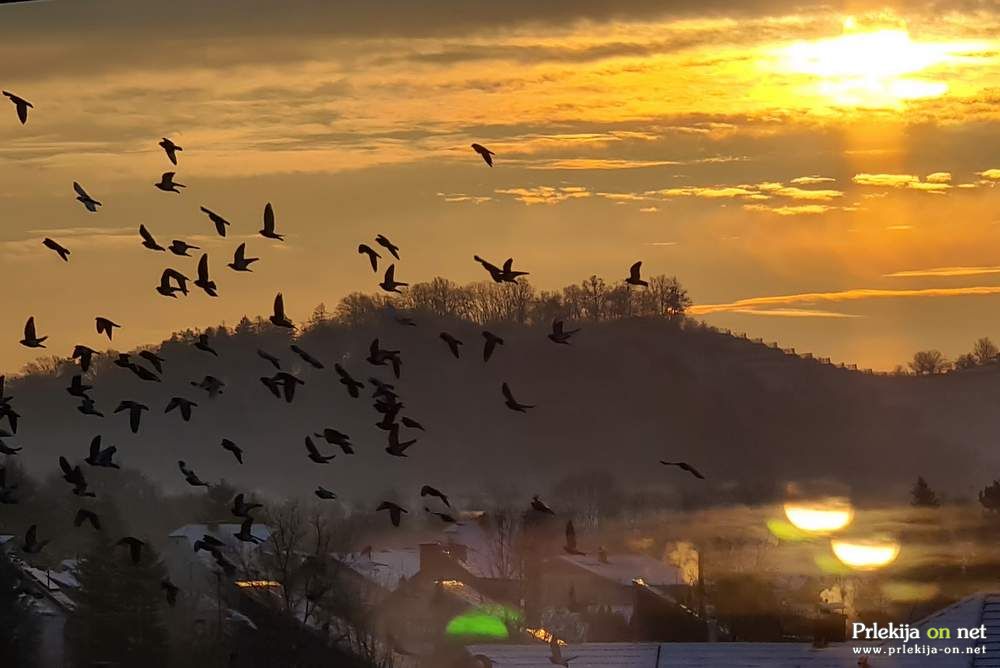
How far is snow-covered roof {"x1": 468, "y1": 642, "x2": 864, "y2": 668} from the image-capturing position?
2556 cm

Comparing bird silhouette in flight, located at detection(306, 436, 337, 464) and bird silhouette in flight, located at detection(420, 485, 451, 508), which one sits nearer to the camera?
bird silhouette in flight, located at detection(306, 436, 337, 464)

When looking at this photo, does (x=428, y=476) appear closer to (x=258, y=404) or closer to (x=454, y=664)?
(x=258, y=404)

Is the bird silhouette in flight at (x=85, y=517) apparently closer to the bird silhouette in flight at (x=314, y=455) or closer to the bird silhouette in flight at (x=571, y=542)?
the bird silhouette in flight at (x=314, y=455)

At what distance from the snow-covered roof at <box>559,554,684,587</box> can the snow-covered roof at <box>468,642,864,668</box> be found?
18.9 ft

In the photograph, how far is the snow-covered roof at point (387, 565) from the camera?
35406mm

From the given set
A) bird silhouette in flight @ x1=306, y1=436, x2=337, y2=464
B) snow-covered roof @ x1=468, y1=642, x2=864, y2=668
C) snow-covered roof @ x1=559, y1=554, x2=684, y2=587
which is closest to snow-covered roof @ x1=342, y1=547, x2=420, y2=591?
snow-covered roof @ x1=559, y1=554, x2=684, y2=587

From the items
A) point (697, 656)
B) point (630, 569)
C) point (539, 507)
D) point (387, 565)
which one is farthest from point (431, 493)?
point (387, 565)

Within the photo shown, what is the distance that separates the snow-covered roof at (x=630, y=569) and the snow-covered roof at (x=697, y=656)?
575 centimetres

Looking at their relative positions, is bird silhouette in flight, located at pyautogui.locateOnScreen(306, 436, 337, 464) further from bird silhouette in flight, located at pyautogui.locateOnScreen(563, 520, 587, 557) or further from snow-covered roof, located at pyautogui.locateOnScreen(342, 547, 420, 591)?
bird silhouette in flight, located at pyautogui.locateOnScreen(563, 520, 587, 557)

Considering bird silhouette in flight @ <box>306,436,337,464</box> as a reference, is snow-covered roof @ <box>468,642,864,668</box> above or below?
below

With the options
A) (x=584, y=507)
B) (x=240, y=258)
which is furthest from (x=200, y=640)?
(x=240, y=258)

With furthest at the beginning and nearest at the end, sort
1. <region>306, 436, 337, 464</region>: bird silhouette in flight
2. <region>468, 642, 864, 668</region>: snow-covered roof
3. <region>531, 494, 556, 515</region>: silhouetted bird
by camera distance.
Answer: <region>531, 494, 556, 515</region>: silhouetted bird < <region>468, 642, 864, 668</region>: snow-covered roof < <region>306, 436, 337, 464</region>: bird silhouette in flight

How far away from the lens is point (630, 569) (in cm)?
3531

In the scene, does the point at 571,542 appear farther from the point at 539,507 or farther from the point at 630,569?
the point at 539,507
